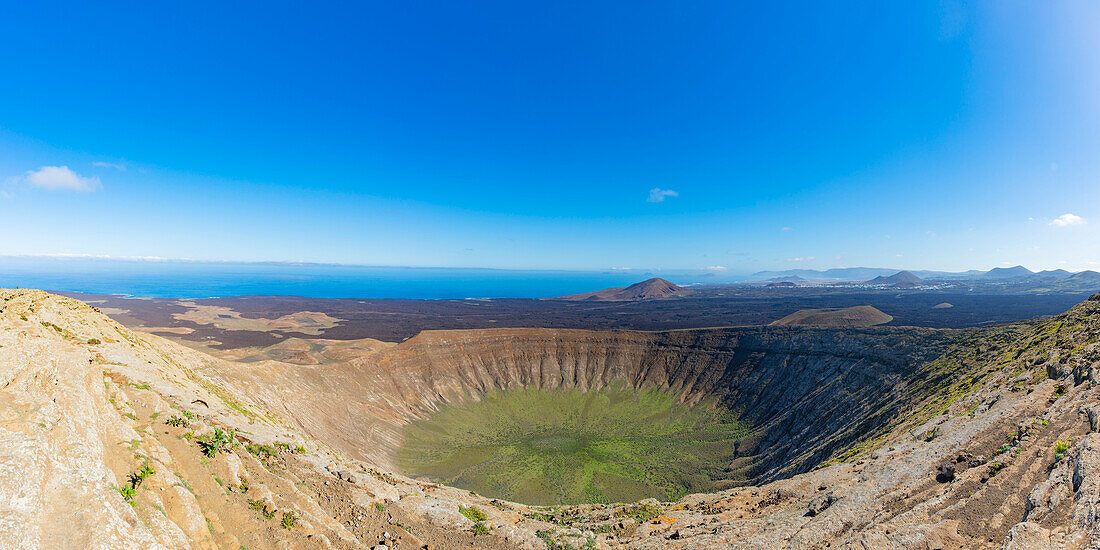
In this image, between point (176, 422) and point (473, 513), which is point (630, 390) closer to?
point (473, 513)

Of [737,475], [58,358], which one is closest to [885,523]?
[737,475]

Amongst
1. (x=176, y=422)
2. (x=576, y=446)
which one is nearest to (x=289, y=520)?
(x=176, y=422)

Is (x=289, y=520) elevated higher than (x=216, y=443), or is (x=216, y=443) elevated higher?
(x=216, y=443)

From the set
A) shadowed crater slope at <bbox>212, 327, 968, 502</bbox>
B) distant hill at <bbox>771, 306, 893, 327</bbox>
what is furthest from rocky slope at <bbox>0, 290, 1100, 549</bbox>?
distant hill at <bbox>771, 306, 893, 327</bbox>

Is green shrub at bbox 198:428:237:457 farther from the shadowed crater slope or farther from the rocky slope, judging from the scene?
the shadowed crater slope

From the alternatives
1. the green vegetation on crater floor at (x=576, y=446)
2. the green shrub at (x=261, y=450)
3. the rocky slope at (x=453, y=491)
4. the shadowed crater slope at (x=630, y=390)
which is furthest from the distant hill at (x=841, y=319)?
the green shrub at (x=261, y=450)

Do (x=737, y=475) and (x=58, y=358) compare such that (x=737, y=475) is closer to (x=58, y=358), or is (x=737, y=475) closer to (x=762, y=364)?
(x=762, y=364)

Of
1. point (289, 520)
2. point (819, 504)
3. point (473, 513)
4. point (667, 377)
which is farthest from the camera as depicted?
point (667, 377)

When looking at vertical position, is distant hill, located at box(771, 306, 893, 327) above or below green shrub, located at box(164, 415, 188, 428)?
below
